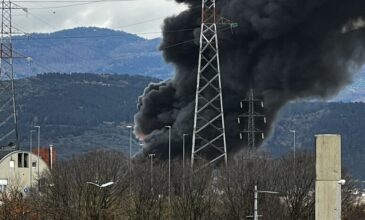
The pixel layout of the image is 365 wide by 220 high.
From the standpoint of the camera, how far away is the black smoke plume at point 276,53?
76.6m

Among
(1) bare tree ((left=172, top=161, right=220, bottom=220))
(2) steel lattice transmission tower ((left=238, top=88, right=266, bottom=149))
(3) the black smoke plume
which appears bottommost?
(1) bare tree ((left=172, top=161, right=220, bottom=220))

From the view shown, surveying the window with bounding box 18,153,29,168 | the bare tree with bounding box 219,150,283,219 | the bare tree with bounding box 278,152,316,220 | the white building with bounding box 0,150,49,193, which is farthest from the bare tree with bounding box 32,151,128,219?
the window with bounding box 18,153,29,168

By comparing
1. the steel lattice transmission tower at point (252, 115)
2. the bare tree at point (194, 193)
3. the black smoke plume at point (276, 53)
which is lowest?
the bare tree at point (194, 193)

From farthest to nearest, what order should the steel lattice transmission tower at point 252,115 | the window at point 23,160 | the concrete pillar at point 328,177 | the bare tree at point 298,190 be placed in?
1. the window at point 23,160
2. the steel lattice transmission tower at point 252,115
3. the bare tree at point 298,190
4. the concrete pillar at point 328,177

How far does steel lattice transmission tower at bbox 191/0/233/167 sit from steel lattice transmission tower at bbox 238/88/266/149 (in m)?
2.12

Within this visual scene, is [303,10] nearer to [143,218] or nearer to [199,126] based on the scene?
[199,126]

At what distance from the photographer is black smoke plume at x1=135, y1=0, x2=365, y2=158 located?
7662 cm

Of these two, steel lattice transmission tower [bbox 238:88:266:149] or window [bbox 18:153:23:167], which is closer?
steel lattice transmission tower [bbox 238:88:266:149]

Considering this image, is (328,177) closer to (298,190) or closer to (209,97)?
(298,190)

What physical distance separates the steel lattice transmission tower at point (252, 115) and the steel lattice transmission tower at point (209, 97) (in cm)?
212

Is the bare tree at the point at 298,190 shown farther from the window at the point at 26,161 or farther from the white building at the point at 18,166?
the window at the point at 26,161

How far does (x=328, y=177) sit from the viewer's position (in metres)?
10.2

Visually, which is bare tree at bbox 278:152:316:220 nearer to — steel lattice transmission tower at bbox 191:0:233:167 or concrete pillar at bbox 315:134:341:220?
steel lattice transmission tower at bbox 191:0:233:167

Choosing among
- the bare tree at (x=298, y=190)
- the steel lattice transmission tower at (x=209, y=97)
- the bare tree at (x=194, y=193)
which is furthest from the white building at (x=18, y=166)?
the bare tree at (x=298, y=190)
